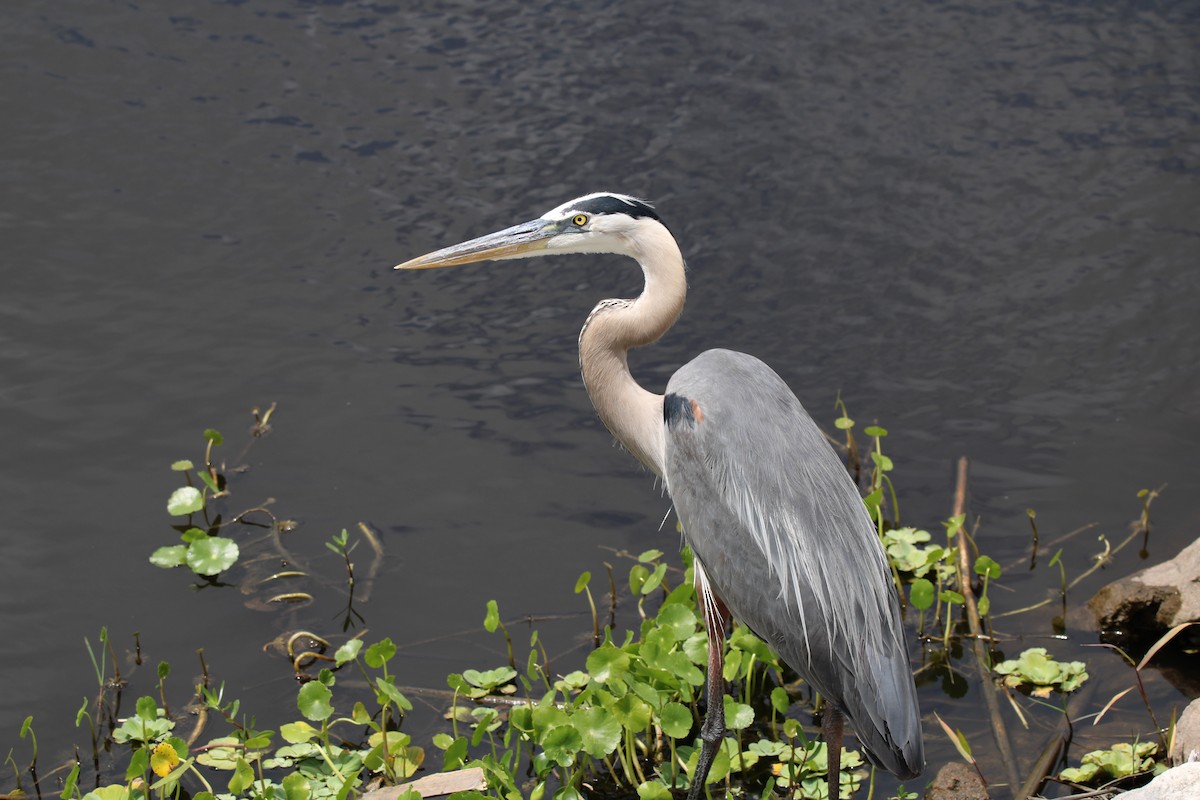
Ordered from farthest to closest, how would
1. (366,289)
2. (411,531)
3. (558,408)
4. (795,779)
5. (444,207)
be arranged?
(444,207) < (366,289) < (558,408) < (411,531) < (795,779)

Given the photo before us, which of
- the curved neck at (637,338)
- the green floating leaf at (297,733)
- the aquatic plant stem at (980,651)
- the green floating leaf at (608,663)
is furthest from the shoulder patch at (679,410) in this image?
the green floating leaf at (297,733)

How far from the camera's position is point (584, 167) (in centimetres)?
741

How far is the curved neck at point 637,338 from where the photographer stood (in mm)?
4418

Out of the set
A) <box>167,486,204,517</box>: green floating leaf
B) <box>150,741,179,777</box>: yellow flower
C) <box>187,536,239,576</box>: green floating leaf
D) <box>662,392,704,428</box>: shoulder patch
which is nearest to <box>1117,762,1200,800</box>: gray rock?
<box>662,392,704,428</box>: shoulder patch

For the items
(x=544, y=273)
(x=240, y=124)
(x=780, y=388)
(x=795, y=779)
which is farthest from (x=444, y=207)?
(x=795, y=779)

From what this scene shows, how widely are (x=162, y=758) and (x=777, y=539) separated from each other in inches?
73.1

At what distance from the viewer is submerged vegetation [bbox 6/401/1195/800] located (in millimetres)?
3896

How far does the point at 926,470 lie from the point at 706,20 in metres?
3.86

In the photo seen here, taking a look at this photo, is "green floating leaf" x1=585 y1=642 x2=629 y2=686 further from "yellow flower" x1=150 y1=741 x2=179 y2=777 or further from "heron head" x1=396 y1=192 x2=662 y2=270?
"heron head" x1=396 y1=192 x2=662 y2=270

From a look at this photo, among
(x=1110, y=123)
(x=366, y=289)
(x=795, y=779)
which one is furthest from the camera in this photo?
(x=1110, y=123)

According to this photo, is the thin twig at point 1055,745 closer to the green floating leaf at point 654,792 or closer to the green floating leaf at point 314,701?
the green floating leaf at point 654,792

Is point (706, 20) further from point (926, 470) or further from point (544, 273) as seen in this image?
point (926, 470)

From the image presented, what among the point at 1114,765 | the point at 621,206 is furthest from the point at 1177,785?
the point at 621,206

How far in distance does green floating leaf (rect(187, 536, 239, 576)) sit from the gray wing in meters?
1.81
